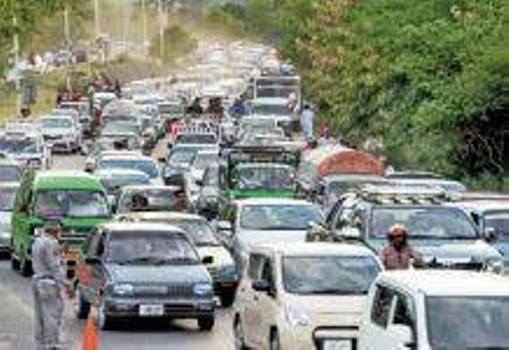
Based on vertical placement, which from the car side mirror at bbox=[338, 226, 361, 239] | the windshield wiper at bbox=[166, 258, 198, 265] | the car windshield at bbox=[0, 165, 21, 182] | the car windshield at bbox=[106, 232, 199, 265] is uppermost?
the car side mirror at bbox=[338, 226, 361, 239]

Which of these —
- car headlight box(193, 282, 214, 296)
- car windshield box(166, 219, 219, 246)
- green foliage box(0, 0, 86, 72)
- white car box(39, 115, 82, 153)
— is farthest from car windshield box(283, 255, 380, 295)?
white car box(39, 115, 82, 153)

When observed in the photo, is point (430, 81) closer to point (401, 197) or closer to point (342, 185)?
point (342, 185)

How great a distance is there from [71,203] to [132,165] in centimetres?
1805

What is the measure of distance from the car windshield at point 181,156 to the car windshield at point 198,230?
28541 mm

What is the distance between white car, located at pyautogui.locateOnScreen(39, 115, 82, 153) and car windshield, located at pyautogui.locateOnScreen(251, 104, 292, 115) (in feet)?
35.8

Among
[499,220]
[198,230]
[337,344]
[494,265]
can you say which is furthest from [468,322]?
[198,230]

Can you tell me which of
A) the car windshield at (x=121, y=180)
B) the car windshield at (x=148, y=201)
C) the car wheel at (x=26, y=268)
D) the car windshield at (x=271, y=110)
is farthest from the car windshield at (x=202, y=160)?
the car windshield at (x=271, y=110)

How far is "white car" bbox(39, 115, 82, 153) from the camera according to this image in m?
86.2

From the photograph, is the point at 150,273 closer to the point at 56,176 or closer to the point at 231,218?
the point at 231,218

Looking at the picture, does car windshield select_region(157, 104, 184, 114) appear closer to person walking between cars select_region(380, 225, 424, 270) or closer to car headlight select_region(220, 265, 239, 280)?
car headlight select_region(220, 265, 239, 280)

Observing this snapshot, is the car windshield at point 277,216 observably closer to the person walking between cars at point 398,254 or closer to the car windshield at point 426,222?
the car windshield at point 426,222

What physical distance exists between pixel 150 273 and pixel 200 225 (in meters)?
5.68

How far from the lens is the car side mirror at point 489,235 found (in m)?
29.0

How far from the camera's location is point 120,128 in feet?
292
